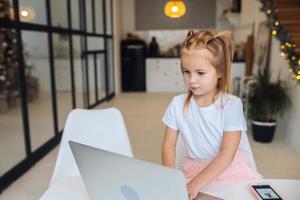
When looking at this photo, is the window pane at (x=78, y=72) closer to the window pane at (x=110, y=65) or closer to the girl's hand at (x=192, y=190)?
the window pane at (x=110, y=65)

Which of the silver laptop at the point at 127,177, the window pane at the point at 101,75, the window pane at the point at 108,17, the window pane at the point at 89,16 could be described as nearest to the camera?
the silver laptop at the point at 127,177

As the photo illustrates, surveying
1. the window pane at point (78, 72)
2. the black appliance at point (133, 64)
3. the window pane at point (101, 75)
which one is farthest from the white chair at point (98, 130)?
the black appliance at point (133, 64)

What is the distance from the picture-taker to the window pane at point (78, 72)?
15.4 feet

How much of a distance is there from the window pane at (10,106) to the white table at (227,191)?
187 cm

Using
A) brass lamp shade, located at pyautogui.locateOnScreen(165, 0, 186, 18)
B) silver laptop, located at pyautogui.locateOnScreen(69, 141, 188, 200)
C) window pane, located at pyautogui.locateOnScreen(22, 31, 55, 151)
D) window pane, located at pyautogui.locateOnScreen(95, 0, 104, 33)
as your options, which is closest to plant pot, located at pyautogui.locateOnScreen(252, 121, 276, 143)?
window pane, located at pyautogui.locateOnScreen(22, 31, 55, 151)

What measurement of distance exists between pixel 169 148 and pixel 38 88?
259 cm

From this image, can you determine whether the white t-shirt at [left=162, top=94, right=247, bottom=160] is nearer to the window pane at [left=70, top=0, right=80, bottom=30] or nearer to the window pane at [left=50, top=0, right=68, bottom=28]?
→ the window pane at [left=50, top=0, right=68, bottom=28]

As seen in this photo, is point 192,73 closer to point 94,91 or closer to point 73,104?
point 73,104

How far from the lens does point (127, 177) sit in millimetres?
674

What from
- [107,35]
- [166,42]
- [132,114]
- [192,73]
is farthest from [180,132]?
[166,42]

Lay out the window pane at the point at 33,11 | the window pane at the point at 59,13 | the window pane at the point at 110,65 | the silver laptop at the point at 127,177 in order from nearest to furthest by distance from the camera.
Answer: the silver laptop at the point at 127,177 < the window pane at the point at 33,11 < the window pane at the point at 59,13 < the window pane at the point at 110,65

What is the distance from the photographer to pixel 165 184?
24.6 inches

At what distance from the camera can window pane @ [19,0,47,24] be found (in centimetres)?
304

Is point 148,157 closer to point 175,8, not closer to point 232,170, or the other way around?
point 232,170
